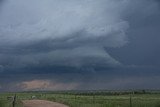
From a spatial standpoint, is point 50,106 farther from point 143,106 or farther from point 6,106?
point 143,106

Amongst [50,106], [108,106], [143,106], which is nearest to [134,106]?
[143,106]

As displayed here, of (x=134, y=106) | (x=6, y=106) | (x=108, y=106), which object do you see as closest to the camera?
(x=6, y=106)

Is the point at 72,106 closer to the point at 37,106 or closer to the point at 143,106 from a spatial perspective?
the point at 37,106

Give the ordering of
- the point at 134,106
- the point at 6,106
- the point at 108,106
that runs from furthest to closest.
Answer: the point at 134,106
the point at 108,106
the point at 6,106

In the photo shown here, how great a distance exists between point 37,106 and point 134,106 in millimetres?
10659

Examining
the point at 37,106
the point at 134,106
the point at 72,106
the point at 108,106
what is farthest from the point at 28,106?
the point at 134,106

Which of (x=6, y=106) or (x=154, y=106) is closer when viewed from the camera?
(x=6, y=106)

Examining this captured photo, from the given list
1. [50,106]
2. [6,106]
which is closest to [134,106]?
[50,106]

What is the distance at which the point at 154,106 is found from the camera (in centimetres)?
4022

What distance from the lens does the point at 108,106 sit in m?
Result: 39.5

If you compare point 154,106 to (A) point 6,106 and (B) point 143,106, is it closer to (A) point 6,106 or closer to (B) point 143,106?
(B) point 143,106

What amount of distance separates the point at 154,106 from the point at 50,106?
10871mm

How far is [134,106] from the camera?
42562 mm

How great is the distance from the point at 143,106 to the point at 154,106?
1.53 meters
